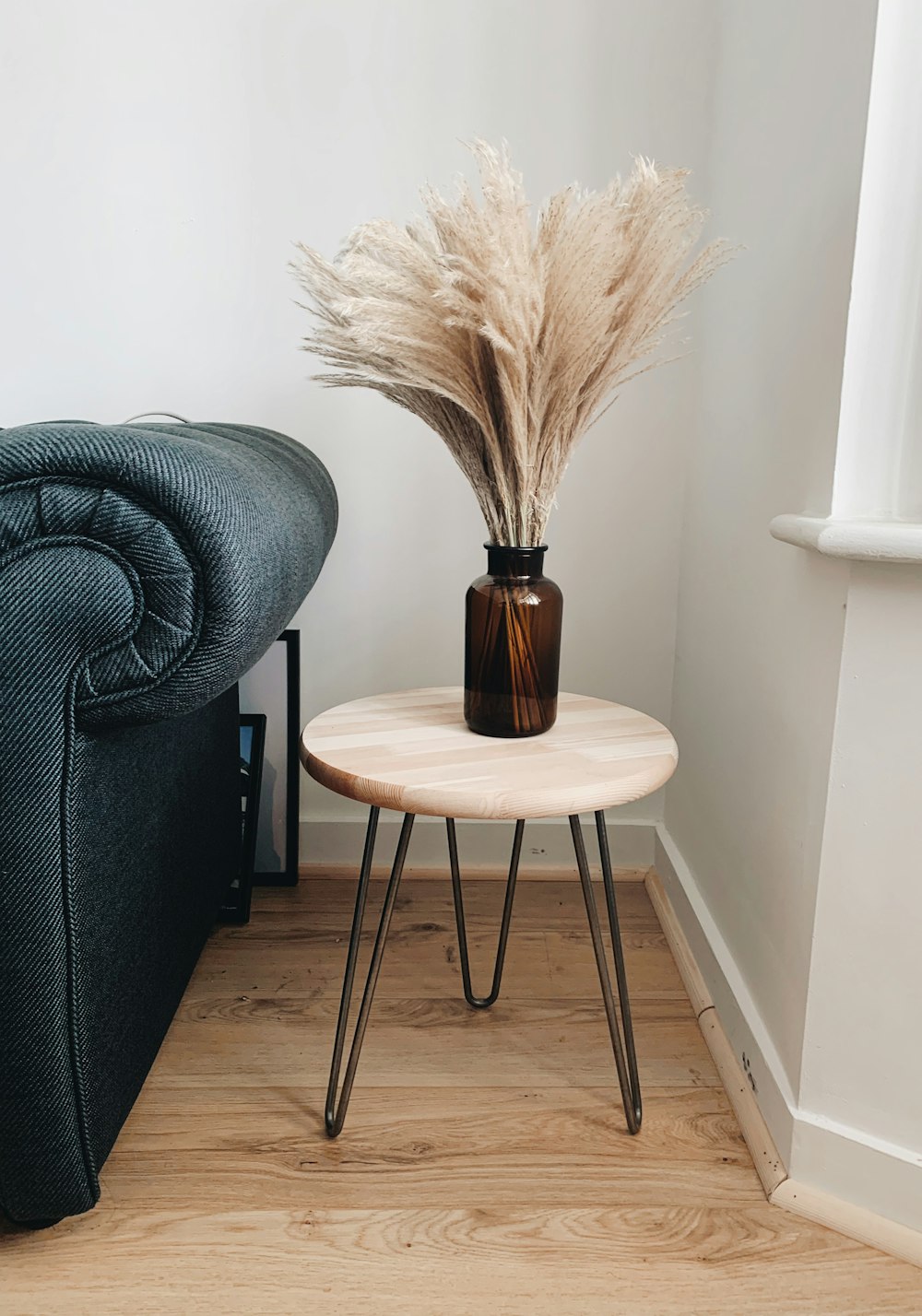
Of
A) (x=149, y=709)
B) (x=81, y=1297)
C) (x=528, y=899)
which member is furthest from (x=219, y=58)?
(x=81, y=1297)

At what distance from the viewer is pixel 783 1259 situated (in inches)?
32.3

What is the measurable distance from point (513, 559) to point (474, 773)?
0.76 feet

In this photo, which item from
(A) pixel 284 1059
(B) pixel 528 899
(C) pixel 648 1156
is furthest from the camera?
(B) pixel 528 899

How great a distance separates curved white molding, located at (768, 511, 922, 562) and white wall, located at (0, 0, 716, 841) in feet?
2.12

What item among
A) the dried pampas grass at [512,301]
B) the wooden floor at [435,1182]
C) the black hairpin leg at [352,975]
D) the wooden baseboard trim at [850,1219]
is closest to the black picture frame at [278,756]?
the wooden floor at [435,1182]

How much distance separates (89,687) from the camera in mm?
695

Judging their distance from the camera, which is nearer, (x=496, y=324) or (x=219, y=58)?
(x=496, y=324)

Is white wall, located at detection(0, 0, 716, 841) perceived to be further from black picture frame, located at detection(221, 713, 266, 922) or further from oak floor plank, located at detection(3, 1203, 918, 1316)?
oak floor plank, located at detection(3, 1203, 918, 1316)

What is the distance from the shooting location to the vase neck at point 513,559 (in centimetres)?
94

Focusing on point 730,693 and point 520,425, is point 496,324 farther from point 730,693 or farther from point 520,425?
point 730,693

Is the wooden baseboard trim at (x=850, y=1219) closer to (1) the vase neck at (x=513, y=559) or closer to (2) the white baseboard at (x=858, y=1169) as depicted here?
(2) the white baseboard at (x=858, y=1169)

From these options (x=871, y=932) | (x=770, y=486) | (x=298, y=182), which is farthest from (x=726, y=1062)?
(x=298, y=182)

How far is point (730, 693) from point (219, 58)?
1.17 m

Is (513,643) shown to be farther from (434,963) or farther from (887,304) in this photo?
(434,963)
